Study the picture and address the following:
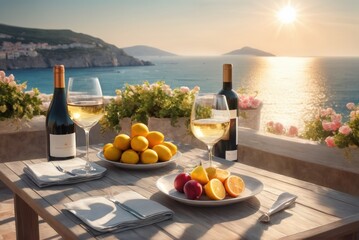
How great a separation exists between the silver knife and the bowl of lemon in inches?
21.6

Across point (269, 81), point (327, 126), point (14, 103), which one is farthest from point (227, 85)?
point (269, 81)

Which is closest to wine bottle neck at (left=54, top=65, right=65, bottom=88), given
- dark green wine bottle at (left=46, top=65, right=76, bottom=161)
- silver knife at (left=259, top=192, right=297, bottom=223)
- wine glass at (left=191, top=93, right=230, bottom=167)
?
dark green wine bottle at (left=46, top=65, right=76, bottom=161)

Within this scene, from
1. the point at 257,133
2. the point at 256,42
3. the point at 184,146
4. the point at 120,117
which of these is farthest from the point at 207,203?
the point at 256,42

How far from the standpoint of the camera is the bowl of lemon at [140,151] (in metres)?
1.72

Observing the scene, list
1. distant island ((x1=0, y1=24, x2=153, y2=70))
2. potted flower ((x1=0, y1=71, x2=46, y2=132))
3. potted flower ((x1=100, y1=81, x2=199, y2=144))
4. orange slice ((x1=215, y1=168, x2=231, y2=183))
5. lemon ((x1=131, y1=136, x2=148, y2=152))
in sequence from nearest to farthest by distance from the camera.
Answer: orange slice ((x1=215, y1=168, x2=231, y2=183)) → lemon ((x1=131, y1=136, x2=148, y2=152)) → potted flower ((x1=100, y1=81, x2=199, y2=144)) → potted flower ((x1=0, y1=71, x2=46, y2=132)) → distant island ((x1=0, y1=24, x2=153, y2=70))

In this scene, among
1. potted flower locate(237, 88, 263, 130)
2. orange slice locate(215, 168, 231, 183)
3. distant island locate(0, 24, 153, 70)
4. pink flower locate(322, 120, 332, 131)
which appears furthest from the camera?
distant island locate(0, 24, 153, 70)

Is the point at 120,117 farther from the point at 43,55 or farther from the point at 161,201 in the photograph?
the point at 43,55

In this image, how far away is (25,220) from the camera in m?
1.86

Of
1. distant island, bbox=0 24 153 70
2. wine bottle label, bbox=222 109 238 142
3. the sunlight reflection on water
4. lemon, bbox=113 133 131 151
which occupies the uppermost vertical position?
distant island, bbox=0 24 153 70

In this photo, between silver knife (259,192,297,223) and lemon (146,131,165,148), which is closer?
silver knife (259,192,297,223)

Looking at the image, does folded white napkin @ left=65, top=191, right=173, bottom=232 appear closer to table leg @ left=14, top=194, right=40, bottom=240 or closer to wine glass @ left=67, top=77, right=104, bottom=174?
wine glass @ left=67, top=77, right=104, bottom=174

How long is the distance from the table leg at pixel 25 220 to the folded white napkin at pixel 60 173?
227mm

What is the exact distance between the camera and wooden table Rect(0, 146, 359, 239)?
1.10 meters

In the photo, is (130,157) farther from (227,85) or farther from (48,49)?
(48,49)
